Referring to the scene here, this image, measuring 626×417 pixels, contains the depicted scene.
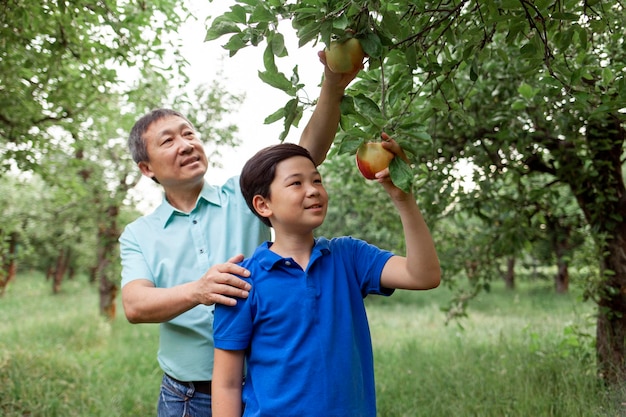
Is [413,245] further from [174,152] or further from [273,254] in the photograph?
[174,152]

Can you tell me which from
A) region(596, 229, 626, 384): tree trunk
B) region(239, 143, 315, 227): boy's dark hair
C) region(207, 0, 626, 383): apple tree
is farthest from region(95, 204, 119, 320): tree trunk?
region(239, 143, 315, 227): boy's dark hair

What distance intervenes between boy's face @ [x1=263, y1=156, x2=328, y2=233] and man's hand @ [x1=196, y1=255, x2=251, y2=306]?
0.19 m

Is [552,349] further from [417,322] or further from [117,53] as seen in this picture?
[417,322]

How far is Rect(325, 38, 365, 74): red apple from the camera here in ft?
4.88

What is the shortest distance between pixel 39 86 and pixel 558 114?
390cm

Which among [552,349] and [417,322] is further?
[417,322]

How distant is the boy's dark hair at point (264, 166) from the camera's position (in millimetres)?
1630

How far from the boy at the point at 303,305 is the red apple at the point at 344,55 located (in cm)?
25

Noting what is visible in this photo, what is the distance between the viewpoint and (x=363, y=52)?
1.52 meters

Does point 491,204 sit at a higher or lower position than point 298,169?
higher

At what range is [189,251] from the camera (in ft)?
6.45

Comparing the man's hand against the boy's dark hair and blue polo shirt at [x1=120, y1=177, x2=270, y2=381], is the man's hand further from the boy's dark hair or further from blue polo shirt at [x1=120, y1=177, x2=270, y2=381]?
blue polo shirt at [x1=120, y1=177, x2=270, y2=381]

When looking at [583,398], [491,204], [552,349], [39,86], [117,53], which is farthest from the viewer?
[552,349]

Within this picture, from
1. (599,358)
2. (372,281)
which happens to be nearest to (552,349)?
(599,358)
